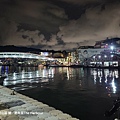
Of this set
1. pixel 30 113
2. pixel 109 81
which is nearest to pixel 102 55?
pixel 109 81

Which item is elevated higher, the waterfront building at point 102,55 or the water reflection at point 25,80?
the waterfront building at point 102,55

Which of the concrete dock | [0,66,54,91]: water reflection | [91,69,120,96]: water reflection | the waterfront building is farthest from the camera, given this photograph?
the waterfront building

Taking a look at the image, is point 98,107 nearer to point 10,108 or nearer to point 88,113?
point 88,113

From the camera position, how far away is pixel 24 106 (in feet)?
38.1

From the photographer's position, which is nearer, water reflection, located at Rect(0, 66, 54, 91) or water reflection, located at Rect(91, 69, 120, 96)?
water reflection, located at Rect(91, 69, 120, 96)

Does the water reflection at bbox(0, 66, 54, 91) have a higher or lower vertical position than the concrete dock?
lower

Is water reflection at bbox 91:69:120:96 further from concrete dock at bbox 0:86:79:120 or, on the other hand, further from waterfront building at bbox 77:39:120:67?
waterfront building at bbox 77:39:120:67

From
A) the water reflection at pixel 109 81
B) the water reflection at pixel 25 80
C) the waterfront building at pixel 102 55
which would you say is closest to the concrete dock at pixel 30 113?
the water reflection at pixel 109 81

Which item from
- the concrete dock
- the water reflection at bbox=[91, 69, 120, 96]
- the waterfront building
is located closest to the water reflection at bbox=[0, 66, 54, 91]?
the water reflection at bbox=[91, 69, 120, 96]

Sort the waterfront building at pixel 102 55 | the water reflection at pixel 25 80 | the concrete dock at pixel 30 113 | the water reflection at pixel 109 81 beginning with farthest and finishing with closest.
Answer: the waterfront building at pixel 102 55 < the water reflection at pixel 25 80 < the water reflection at pixel 109 81 < the concrete dock at pixel 30 113

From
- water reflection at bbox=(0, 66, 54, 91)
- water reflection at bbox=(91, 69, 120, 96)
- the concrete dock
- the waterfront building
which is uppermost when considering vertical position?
the waterfront building

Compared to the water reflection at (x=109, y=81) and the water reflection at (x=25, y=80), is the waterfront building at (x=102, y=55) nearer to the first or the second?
the water reflection at (x=109, y=81)

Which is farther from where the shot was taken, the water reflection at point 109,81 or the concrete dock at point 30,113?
the water reflection at point 109,81

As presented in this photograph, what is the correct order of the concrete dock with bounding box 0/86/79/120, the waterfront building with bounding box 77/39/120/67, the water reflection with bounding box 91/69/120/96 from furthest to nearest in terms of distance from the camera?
the waterfront building with bounding box 77/39/120/67
the water reflection with bounding box 91/69/120/96
the concrete dock with bounding box 0/86/79/120
